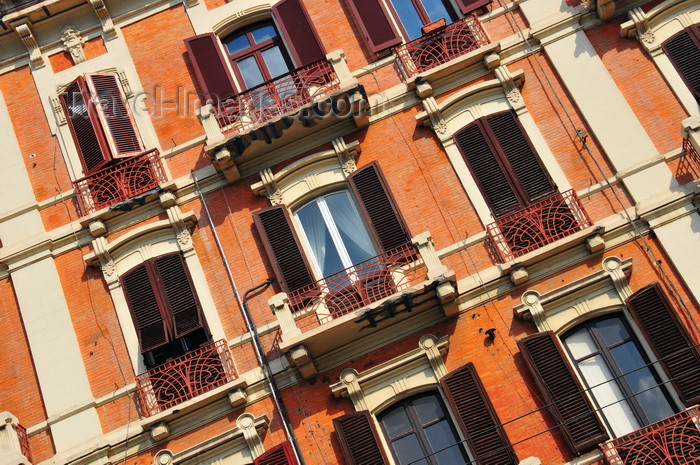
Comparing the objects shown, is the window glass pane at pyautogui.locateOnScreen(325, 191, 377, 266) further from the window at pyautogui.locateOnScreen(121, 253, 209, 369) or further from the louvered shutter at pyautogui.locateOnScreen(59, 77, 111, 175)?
the louvered shutter at pyautogui.locateOnScreen(59, 77, 111, 175)

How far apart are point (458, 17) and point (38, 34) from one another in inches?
316

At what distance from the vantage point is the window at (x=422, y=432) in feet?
41.3

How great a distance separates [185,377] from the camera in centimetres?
1363

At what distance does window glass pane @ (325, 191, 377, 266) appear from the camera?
14.3 metres

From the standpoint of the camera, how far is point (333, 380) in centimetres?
1329

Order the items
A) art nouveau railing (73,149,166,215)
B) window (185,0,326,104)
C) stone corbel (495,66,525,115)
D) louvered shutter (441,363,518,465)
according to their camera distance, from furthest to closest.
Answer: window (185,0,326,104)
art nouveau railing (73,149,166,215)
stone corbel (495,66,525,115)
louvered shutter (441,363,518,465)

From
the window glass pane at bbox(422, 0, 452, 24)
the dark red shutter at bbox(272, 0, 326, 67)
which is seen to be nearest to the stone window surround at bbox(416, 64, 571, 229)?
the window glass pane at bbox(422, 0, 452, 24)

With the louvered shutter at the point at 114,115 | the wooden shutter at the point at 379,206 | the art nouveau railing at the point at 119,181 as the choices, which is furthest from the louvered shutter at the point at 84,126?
the wooden shutter at the point at 379,206

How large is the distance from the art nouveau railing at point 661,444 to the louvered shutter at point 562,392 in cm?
29

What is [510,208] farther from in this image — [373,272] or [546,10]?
[546,10]

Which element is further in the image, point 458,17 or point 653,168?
point 458,17

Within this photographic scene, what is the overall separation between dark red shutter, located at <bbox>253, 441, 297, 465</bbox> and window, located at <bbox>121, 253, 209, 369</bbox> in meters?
2.31

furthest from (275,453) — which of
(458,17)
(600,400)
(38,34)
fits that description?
(38,34)

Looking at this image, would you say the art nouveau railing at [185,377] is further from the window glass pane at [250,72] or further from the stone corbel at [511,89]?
the stone corbel at [511,89]
